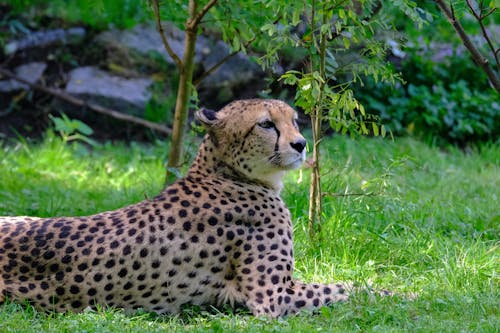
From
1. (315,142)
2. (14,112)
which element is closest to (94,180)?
(14,112)

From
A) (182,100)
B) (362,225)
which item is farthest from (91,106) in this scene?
(362,225)

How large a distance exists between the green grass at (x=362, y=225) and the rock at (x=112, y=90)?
0.51 metres

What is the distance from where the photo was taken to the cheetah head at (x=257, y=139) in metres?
4.59

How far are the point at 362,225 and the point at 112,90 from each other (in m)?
4.42

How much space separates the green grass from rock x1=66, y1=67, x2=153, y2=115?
1.68ft

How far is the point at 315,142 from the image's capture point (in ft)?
16.9

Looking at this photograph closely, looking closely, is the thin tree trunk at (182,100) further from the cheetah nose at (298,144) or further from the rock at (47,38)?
the rock at (47,38)

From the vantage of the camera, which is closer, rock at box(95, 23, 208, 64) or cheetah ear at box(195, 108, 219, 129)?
cheetah ear at box(195, 108, 219, 129)

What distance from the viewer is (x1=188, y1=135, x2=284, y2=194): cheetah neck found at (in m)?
4.78

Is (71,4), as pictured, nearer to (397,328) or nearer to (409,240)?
(409,240)

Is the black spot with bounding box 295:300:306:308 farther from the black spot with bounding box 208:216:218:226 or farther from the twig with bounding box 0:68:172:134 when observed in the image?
the twig with bounding box 0:68:172:134

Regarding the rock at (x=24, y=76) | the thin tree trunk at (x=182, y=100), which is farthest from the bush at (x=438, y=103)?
the rock at (x=24, y=76)

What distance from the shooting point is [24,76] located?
9500 mm

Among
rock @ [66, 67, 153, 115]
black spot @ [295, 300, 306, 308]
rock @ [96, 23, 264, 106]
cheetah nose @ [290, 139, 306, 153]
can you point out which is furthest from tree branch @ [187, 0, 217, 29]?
rock @ [96, 23, 264, 106]
